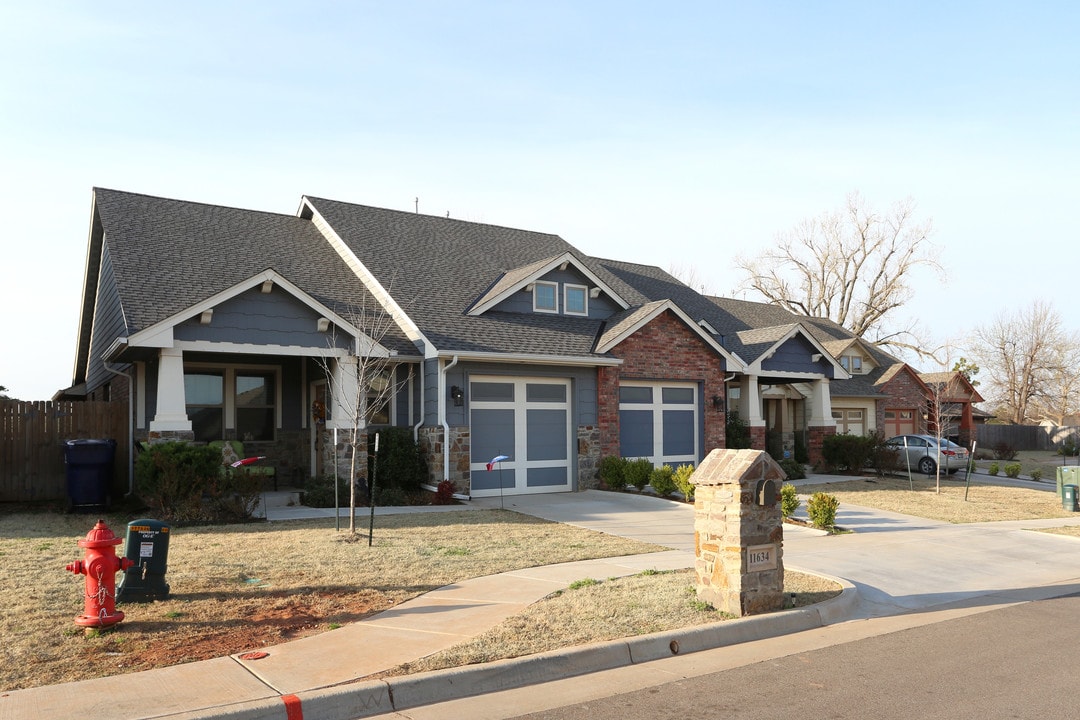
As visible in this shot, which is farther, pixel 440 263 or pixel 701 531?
pixel 440 263

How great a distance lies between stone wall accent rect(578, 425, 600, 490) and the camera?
18.6 meters

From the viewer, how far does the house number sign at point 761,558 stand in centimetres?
784

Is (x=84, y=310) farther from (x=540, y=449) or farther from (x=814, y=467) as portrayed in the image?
(x=814, y=467)

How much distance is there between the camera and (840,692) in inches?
231

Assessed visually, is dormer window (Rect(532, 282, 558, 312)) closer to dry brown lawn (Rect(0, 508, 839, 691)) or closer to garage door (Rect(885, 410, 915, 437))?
dry brown lawn (Rect(0, 508, 839, 691))

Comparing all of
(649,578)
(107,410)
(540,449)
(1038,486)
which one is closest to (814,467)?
(1038,486)

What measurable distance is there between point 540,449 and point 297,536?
7.43m

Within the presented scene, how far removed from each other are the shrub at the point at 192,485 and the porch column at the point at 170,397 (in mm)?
903

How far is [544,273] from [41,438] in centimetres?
1110

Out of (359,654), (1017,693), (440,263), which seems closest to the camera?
(1017,693)

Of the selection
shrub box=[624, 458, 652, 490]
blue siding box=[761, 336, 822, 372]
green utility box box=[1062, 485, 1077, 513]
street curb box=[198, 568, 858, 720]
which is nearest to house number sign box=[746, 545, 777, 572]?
street curb box=[198, 568, 858, 720]

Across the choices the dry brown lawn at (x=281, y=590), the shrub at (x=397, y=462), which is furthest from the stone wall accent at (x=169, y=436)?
the shrub at (x=397, y=462)

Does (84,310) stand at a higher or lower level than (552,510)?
higher

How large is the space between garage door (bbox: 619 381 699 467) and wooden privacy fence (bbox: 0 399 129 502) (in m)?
11.0
